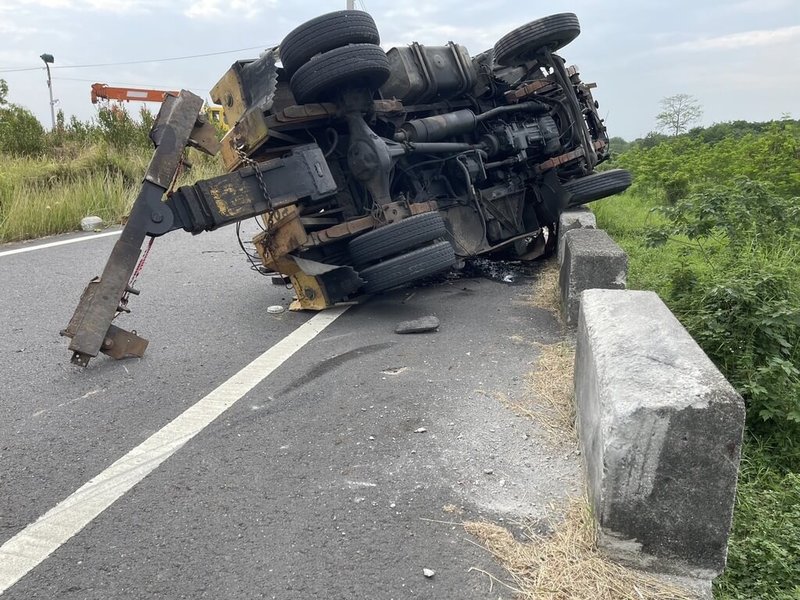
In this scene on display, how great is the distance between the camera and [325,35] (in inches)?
175

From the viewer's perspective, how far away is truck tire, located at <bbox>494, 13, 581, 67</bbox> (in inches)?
241

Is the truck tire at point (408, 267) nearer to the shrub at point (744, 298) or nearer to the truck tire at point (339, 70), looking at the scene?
the truck tire at point (339, 70)

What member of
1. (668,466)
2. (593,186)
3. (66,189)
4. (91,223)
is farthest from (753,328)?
(66,189)

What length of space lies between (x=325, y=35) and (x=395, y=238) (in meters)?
1.52

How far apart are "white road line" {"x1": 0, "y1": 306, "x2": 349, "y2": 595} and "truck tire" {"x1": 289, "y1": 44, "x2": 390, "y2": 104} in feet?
6.69

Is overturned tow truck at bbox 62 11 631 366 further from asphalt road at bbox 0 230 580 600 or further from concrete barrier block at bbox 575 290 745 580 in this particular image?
concrete barrier block at bbox 575 290 745 580

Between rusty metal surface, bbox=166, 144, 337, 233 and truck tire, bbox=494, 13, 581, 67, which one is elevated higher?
truck tire, bbox=494, 13, 581, 67

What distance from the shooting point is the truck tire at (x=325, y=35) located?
445 cm

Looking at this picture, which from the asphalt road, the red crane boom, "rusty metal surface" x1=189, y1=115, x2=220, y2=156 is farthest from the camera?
the red crane boom

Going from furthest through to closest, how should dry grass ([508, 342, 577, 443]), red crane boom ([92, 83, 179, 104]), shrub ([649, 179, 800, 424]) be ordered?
1. red crane boom ([92, 83, 179, 104])
2. shrub ([649, 179, 800, 424])
3. dry grass ([508, 342, 577, 443])

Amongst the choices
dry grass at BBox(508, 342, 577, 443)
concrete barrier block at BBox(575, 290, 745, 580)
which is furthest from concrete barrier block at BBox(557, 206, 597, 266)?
concrete barrier block at BBox(575, 290, 745, 580)

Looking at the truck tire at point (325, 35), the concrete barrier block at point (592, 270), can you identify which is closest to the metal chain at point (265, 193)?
the truck tire at point (325, 35)

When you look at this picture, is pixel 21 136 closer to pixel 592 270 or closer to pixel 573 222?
pixel 573 222

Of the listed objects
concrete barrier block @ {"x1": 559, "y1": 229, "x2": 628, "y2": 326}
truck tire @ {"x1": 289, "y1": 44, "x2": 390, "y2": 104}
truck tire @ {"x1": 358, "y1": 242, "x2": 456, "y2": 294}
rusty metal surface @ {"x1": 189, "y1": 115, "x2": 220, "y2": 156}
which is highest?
truck tire @ {"x1": 289, "y1": 44, "x2": 390, "y2": 104}
